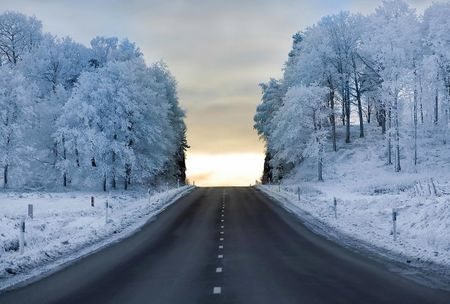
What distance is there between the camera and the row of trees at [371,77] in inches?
→ 2153

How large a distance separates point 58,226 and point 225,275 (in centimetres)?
1519

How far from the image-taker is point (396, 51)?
→ 5438 centimetres

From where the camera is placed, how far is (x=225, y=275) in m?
14.5

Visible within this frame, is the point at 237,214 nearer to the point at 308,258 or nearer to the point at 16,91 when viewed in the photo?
the point at 308,258

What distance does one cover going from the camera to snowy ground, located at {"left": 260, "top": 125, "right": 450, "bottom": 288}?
795 inches

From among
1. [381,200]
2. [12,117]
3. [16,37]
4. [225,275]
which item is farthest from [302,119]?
[225,275]

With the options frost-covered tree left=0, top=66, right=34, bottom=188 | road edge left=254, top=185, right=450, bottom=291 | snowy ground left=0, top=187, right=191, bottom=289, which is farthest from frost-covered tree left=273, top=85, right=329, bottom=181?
road edge left=254, top=185, right=450, bottom=291

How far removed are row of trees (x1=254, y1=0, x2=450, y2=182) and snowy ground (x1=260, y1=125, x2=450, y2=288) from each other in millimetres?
2147

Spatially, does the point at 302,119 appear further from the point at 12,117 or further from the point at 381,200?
the point at 12,117

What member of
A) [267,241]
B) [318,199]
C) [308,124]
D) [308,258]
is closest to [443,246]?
[308,258]

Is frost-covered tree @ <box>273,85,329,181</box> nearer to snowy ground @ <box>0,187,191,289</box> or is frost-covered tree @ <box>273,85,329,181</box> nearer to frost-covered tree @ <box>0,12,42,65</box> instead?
snowy ground @ <box>0,187,191,289</box>

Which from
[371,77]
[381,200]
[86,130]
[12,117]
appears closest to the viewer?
[381,200]

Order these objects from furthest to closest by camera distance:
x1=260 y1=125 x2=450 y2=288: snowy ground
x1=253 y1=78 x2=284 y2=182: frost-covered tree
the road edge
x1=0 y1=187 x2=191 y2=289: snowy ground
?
x1=253 y1=78 x2=284 y2=182: frost-covered tree < x1=260 y1=125 x2=450 y2=288: snowy ground < x1=0 y1=187 x2=191 y2=289: snowy ground < the road edge

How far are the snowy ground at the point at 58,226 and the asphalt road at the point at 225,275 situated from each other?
1080 millimetres
